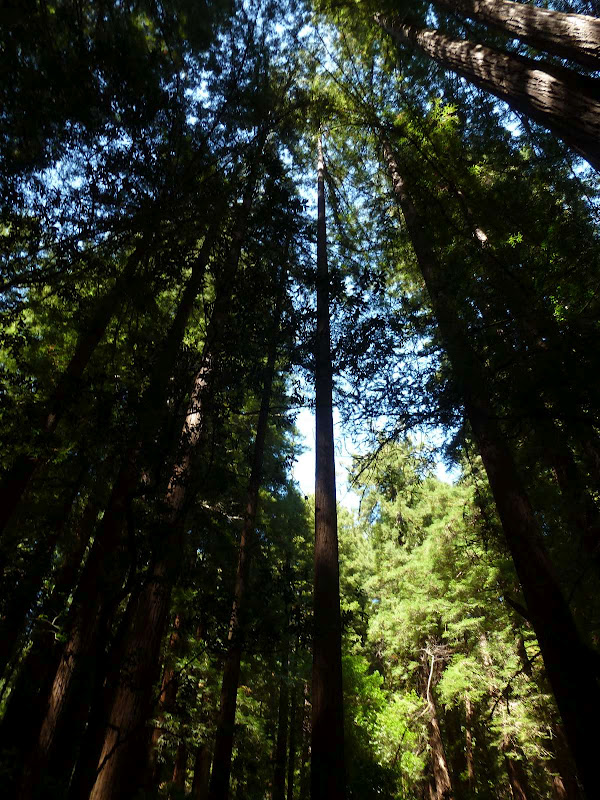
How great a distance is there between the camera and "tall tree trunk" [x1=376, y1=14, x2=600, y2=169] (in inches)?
143

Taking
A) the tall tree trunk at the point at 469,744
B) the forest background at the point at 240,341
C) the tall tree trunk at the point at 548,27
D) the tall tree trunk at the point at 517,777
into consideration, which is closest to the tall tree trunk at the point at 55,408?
the forest background at the point at 240,341

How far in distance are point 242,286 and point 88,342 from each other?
2835mm

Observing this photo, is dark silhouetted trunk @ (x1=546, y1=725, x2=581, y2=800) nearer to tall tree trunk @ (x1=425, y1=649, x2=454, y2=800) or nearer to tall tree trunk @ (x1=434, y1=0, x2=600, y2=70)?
tall tree trunk @ (x1=425, y1=649, x2=454, y2=800)

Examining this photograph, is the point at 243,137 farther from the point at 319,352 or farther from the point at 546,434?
the point at 546,434

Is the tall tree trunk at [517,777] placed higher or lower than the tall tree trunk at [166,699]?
lower

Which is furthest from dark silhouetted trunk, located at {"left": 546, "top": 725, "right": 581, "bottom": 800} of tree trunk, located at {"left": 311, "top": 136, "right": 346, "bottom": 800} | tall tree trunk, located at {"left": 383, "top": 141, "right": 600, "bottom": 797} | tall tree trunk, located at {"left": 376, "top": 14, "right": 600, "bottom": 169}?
tall tree trunk, located at {"left": 376, "top": 14, "right": 600, "bottom": 169}

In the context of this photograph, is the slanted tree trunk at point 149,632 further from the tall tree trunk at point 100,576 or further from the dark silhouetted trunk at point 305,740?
the dark silhouetted trunk at point 305,740

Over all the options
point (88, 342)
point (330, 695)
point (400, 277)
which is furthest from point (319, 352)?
point (400, 277)

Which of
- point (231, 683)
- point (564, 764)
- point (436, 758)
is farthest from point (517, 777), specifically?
point (231, 683)

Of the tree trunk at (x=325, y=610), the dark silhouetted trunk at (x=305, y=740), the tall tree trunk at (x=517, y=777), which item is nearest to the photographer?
the tree trunk at (x=325, y=610)

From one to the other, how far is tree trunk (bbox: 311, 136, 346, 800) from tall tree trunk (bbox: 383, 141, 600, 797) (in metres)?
2.15

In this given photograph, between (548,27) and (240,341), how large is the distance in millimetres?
5560

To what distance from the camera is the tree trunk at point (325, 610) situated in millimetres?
3777

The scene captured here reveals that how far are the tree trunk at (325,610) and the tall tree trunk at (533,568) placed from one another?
7.05ft
